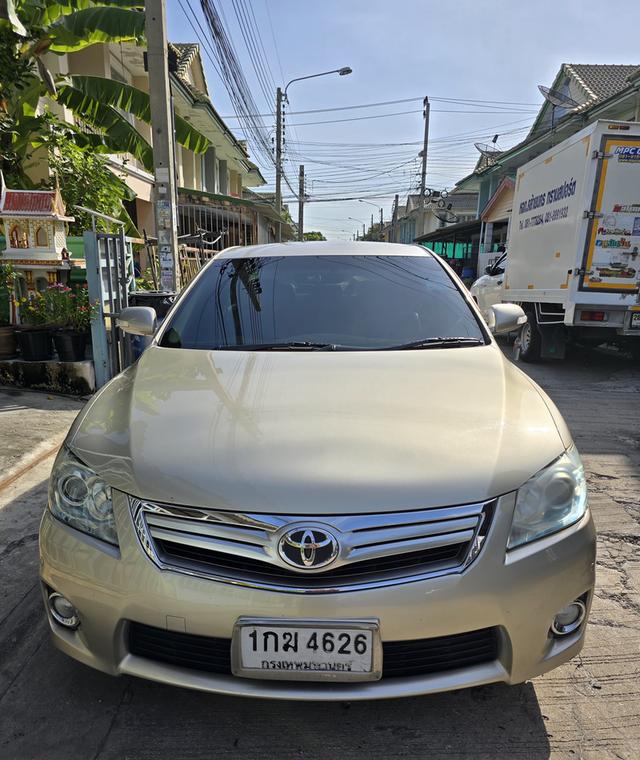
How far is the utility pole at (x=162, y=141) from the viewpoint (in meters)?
6.48

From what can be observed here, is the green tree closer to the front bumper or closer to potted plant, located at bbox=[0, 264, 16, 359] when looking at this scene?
potted plant, located at bbox=[0, 264, 16, 359]

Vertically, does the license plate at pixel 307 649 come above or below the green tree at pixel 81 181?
below

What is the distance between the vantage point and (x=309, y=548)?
151cm

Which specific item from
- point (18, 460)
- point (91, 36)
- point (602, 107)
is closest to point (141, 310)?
point (18, 460)

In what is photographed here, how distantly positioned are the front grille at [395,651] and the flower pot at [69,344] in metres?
4.67

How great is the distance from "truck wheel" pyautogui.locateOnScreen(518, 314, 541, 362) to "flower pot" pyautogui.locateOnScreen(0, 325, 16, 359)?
22.4 ft

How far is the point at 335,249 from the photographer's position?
131 inches

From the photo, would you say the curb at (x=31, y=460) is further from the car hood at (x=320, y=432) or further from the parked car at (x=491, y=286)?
the parked car at (x=491, y=286)

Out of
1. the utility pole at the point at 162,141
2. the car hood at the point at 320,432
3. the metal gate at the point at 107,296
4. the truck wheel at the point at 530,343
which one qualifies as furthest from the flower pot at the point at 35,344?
the truck wheel at the point at 530,343

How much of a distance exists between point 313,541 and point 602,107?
514 inches

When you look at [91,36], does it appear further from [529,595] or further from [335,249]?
[529,595]

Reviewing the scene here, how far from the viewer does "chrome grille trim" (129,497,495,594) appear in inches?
60.0

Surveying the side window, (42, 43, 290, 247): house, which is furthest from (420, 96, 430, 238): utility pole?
the side window

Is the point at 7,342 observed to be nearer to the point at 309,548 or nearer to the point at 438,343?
the point at 438,343
